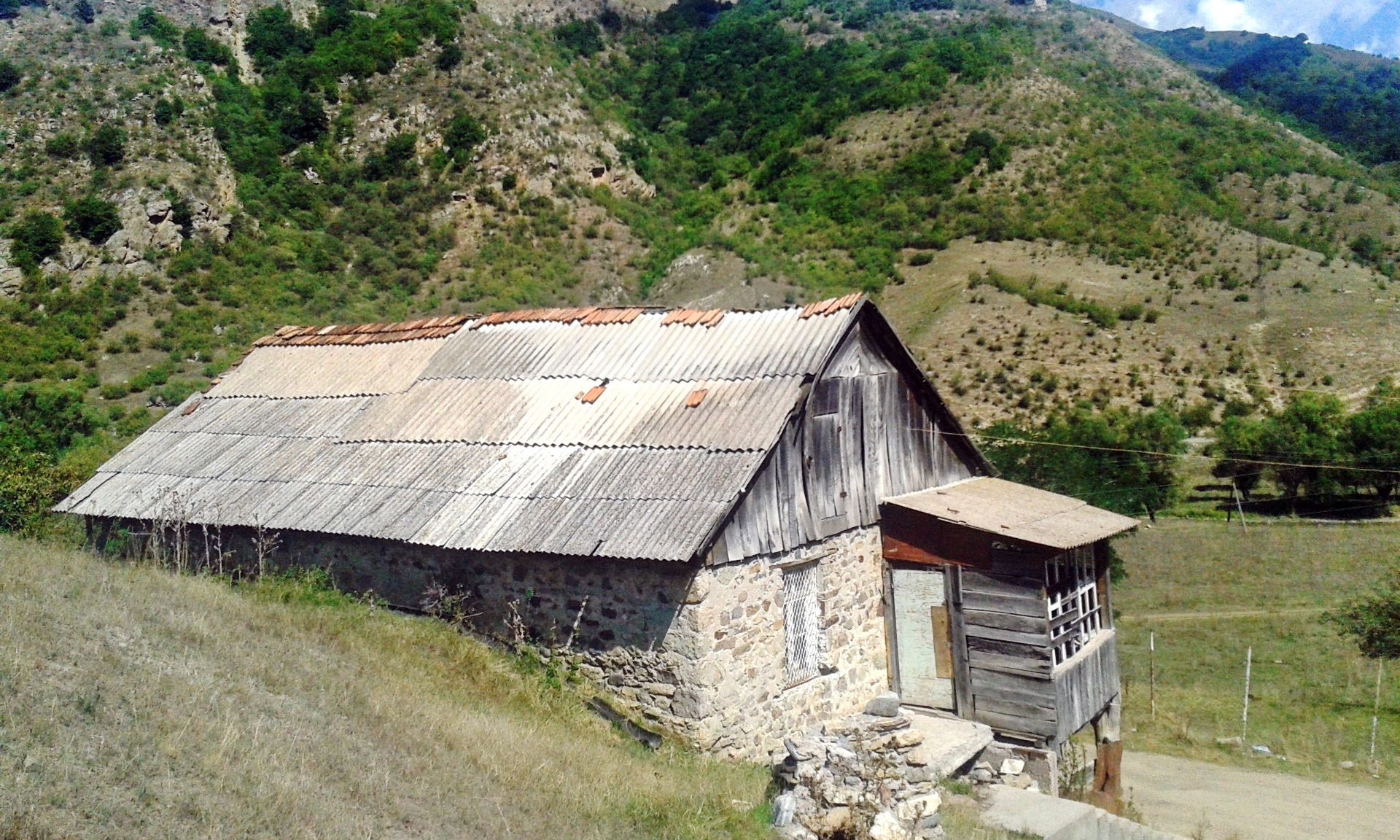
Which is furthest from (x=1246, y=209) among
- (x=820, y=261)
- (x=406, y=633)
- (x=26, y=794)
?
(x=26, y=794)

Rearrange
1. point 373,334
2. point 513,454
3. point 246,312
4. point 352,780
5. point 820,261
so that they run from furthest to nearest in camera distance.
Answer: point 820,261
point 246,312
point 373,334
point 513,454
point 352,780

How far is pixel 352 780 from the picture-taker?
6.54 m

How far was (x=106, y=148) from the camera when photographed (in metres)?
39.2

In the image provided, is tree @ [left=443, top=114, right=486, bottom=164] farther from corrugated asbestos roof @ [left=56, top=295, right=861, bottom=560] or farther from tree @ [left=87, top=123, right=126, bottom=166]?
corrugated asbestos roof @ [left=56, top=295, right=861, bottom=560]

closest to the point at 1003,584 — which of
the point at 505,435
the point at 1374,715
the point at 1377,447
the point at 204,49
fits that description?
the point at 505,435

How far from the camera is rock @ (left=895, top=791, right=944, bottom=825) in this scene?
8.39m

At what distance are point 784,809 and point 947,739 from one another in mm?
4003

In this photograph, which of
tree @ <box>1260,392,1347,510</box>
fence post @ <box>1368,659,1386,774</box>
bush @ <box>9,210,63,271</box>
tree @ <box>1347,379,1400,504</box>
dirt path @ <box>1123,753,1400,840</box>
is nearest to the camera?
dirt path @ <box>1123,753,1400,840</box>

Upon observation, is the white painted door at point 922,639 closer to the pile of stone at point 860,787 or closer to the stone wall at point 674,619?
the stone wall at point 674,619

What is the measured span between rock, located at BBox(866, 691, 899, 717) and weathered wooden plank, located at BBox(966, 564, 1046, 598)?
2245mm

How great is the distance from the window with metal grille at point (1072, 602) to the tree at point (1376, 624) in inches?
381

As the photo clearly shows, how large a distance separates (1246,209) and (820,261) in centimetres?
2221

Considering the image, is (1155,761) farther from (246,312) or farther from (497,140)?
(497,140)

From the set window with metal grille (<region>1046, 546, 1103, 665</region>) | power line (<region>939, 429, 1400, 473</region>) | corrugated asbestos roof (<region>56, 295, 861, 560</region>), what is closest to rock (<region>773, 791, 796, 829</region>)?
corrugated asbestos roof (<region>56, 295, 861, 560</region>)
